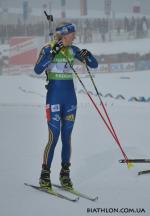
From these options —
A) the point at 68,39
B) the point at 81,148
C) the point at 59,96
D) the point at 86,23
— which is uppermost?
the point at 86,23

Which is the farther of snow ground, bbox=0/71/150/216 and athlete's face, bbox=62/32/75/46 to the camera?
athlete's face, bbox=62/32/75/46

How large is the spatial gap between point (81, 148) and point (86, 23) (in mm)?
4731

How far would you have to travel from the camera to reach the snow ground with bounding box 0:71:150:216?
129 inches

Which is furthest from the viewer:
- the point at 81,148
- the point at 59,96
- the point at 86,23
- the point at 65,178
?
the point at 86,23

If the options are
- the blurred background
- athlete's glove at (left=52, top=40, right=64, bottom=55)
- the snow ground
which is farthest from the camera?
the blurred background

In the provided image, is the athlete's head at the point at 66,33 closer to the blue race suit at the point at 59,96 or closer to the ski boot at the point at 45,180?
the blue race suit at the point at 59,96

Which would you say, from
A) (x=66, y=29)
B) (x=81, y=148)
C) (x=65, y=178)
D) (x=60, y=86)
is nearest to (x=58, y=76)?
(x=60, y=86)

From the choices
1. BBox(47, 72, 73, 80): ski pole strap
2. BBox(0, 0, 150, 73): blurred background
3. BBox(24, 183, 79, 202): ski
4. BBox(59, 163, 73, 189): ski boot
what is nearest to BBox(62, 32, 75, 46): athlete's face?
BBox(47, 72, 73, 80): ski pole strap

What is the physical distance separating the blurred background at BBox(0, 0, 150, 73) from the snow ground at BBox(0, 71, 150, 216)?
2.04ft

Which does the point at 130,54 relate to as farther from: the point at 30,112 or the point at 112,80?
the point at 30,112

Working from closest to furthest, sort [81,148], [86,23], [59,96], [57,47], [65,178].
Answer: [57,47] → [59,96] → [65,178] → [81,148] → [86,23]

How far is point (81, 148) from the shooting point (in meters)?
5.15

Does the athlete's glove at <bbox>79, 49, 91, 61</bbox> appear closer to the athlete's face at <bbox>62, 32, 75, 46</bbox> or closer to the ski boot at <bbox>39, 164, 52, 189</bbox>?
the athlete's face at <bbox>62, 32, 75, 46</bbox>

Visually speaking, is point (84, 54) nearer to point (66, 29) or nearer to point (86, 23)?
point (66, 29)
